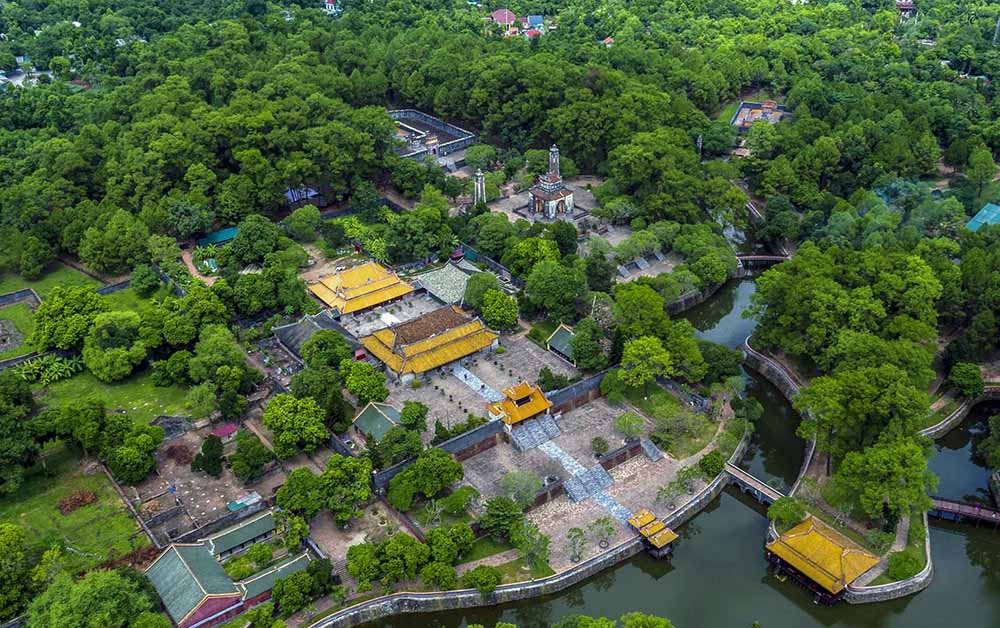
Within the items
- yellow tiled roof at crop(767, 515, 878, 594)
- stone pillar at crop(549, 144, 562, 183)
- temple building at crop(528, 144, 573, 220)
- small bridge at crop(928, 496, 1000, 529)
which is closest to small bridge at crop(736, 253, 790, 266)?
temple building at crop(528, 144, 573, 220)

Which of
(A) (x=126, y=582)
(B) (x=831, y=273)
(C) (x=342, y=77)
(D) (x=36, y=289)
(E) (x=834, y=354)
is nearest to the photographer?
(A) (x=126, y=582)

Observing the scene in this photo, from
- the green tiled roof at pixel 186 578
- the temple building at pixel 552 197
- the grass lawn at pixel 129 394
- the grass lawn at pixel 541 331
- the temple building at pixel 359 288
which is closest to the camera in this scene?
the green tiled roof at pixel 186 578

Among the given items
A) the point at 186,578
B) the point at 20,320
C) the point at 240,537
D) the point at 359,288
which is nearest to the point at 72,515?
the point at 240,537

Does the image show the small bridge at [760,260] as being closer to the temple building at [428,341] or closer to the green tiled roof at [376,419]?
the temple building at [428,341]

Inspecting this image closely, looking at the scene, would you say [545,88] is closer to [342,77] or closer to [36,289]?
[342,77]

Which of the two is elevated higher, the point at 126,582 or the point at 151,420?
the point at 126,582

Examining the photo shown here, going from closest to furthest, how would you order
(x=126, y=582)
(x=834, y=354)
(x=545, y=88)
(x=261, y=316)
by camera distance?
(x=126, y=582)
(x=834, y=354)
(x=261, y=316)
(x=545, y=88)

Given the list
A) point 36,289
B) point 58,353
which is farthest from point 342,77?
point 58,353

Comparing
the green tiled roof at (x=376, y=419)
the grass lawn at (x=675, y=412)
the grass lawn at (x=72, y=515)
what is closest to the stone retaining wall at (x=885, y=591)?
the grass lawn at (x=675, y=412)
